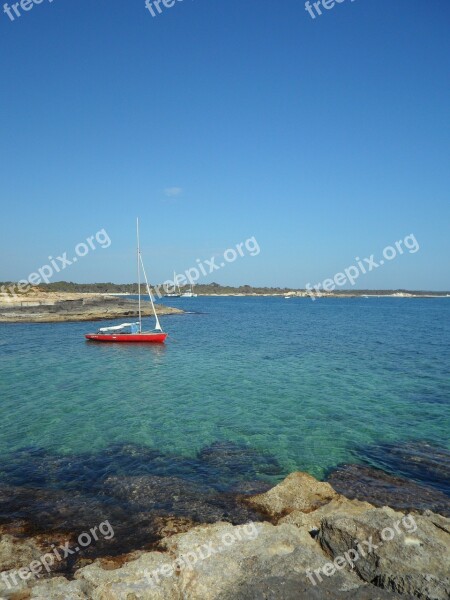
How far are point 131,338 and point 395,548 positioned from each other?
39.6 m

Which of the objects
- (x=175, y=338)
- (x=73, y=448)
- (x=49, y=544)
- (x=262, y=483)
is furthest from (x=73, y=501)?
(x=175, y=338)

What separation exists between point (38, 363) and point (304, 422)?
23.5m

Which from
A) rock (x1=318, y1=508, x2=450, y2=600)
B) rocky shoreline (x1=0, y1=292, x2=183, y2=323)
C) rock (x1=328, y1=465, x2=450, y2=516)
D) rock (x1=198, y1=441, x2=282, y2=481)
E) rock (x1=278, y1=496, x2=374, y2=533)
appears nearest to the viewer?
rock (x1=318, y1=508, x2=450, y2=600)

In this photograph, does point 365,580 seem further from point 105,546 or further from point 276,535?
point 105,546

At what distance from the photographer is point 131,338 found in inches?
1724

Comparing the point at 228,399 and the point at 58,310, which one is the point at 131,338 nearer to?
the point at 228,399

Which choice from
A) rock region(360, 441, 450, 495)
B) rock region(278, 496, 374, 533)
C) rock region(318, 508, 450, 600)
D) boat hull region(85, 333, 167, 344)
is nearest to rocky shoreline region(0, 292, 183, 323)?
boat hull region(85, 333, 167, 344)

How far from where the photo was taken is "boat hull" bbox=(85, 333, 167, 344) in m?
42.7

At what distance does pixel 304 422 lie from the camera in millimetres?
17500

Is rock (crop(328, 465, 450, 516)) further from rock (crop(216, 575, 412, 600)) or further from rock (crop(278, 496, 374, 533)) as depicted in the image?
rock (crop(216, 575, 412, 600))

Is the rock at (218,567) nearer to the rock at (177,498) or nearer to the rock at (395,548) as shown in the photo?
the rock at (395,548)

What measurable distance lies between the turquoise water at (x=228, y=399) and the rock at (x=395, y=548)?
546 cm

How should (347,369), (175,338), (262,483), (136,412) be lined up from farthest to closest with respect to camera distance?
1. (175,338)
2. (347,369)
3. (136,412)
4. (262,483)

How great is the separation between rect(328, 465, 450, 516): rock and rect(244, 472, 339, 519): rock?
4.01ft
